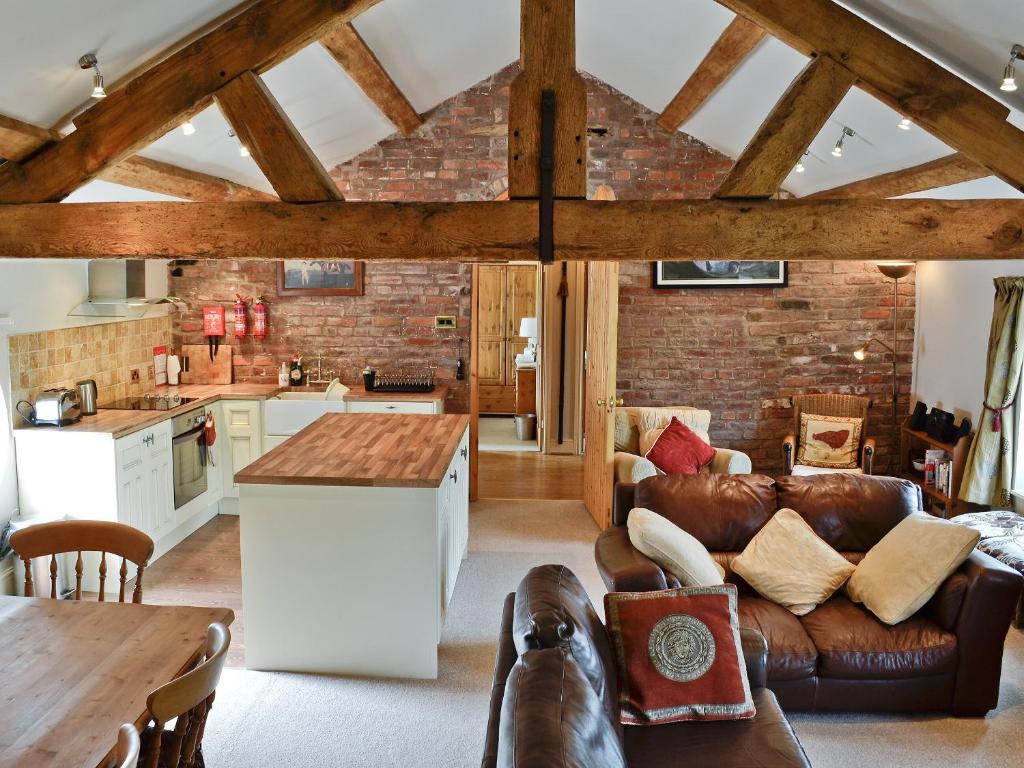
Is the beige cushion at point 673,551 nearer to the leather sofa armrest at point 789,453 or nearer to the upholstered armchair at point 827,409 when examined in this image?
the leather sofa armrest at point 789,453

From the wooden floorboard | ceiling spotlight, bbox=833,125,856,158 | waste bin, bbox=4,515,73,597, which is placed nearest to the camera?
waste bin, bbox=4,515,73,597

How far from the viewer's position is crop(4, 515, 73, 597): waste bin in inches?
187

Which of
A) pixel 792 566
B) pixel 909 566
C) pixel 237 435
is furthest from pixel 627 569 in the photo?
pixel 237 435

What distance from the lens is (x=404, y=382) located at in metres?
7.18

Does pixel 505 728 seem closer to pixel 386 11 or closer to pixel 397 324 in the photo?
pixel 386 11

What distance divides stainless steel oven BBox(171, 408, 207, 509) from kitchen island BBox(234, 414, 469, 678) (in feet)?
6.79

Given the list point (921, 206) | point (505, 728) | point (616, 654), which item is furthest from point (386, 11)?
point (505, 728)

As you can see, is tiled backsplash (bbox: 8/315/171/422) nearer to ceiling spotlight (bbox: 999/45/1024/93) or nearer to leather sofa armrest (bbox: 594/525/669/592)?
leather sofa armrest (bbox: 594/525/669/592)

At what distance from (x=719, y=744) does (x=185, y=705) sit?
1.63 metres

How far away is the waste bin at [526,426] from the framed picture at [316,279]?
301 cm

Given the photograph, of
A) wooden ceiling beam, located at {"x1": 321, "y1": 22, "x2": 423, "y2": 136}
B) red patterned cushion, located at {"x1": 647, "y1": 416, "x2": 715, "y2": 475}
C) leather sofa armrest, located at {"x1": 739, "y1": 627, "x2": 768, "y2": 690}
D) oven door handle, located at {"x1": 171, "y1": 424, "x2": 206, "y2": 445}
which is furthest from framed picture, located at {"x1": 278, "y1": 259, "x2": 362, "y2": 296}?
leather sofa armrest, located at {"x1": 739, "y1": 627, "x2": 768, "y2": 690}

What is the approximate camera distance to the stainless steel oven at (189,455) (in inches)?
230

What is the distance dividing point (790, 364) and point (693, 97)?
2.58m

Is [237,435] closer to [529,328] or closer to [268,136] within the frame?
[268,136]
